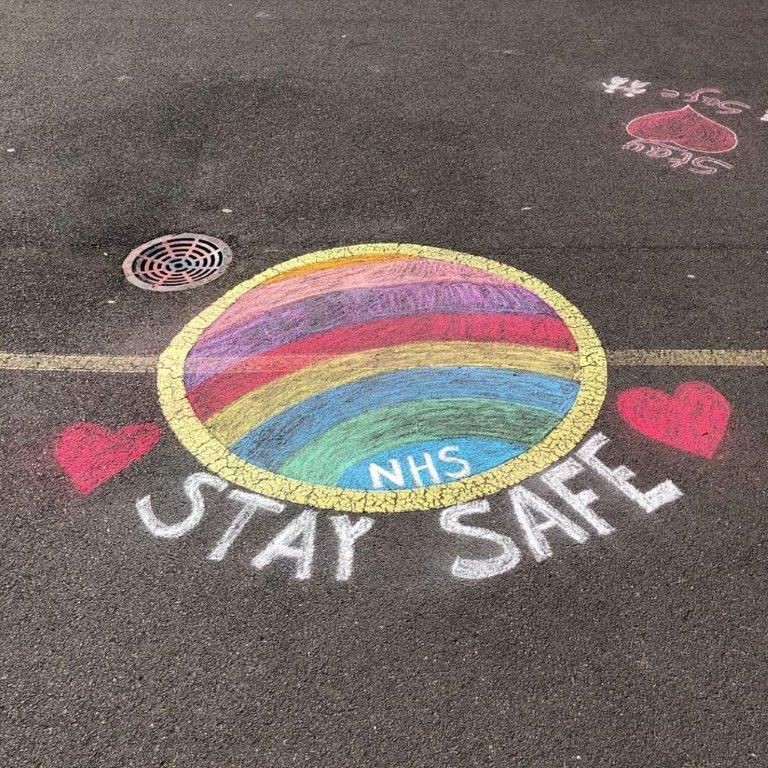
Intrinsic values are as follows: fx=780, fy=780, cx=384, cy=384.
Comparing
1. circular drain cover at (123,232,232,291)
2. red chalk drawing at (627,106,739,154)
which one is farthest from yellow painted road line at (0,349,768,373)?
red chalk drawing at (627,106,739,154)

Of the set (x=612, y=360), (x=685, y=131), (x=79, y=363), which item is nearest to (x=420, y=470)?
(x=612, y=360)

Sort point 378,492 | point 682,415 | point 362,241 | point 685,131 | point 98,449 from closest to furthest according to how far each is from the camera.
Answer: point 378,492 < point 98,449 < point 682,415 < point 362,241 < point 685,131

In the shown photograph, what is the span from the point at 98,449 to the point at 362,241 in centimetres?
239

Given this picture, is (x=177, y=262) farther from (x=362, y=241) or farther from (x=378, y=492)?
(x=378, y=492)

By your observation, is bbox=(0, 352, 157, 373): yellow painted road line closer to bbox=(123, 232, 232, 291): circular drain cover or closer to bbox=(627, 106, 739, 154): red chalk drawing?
bbox=(123, 232, 232, 291): circular drain cover

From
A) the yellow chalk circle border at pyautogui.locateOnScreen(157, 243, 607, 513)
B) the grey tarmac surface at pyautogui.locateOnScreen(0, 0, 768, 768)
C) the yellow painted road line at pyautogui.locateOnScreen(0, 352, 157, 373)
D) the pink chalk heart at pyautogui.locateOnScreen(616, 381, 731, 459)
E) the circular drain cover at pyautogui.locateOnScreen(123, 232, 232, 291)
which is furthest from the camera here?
the circular drain cover at pyautogui.locateOnScreen(123, 232, 232, 291)

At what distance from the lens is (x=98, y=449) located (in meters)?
4.07

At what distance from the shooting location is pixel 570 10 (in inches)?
353

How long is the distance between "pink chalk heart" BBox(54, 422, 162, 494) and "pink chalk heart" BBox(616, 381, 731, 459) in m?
2.59

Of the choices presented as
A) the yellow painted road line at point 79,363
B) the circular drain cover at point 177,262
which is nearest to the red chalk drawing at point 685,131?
the circular drain cover at point 177,262

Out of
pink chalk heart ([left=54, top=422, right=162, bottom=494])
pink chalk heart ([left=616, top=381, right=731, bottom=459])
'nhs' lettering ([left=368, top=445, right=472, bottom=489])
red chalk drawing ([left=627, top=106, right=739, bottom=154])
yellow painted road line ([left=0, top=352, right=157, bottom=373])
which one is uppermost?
red chalk drawing ([left=627, top=106, right=739, bottom=154])

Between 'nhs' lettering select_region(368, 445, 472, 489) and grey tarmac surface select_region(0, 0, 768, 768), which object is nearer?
grey tarmac surface select_region(0, 0, 768, 768)

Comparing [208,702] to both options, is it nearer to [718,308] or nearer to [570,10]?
[718,308]

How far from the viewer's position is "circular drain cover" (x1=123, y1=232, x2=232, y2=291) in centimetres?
516
